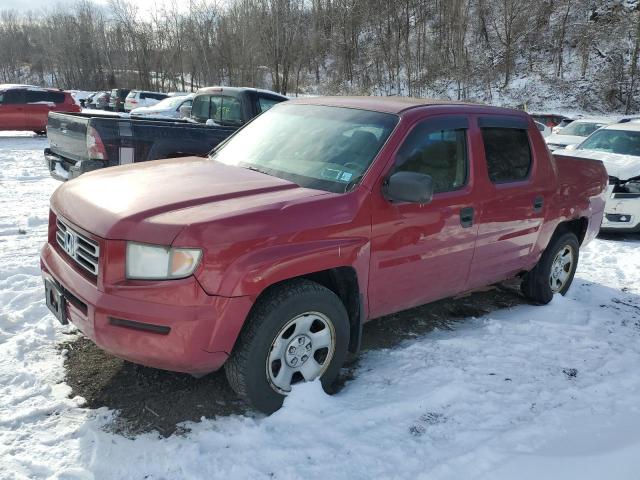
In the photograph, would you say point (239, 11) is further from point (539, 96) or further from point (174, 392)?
point (174, 392)

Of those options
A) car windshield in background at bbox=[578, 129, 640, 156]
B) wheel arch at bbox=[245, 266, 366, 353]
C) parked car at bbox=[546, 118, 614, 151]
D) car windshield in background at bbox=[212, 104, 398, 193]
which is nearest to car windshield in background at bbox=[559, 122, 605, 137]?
parked car at bbox=[546, 118, 614, 151]

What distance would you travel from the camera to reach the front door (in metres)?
3.36

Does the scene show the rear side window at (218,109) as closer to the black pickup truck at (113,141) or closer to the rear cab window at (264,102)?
the rear cab window at (264,102)

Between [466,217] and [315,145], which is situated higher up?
[315,145]

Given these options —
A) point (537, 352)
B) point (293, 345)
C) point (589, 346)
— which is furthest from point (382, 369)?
point (589, 346)

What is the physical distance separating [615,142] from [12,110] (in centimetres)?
1717

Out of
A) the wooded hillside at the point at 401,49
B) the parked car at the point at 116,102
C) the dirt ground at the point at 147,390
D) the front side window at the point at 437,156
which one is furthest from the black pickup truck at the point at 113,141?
the wooded hillside at the point at 401,49

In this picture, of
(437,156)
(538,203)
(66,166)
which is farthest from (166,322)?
(66,166)

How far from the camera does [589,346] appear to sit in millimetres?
4223

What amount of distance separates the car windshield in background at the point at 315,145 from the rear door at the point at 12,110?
1604 centimetres

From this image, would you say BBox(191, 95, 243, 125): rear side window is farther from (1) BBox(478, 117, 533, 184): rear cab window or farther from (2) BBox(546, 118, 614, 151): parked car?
(2) BBox(546, 118, 614, 151): parked car

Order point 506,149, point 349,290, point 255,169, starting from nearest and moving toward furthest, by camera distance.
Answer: point 349,290 → point 255,169 → point 506,149

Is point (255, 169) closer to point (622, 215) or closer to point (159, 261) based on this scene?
point (159, 261)

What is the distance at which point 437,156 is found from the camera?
3.75 metres
